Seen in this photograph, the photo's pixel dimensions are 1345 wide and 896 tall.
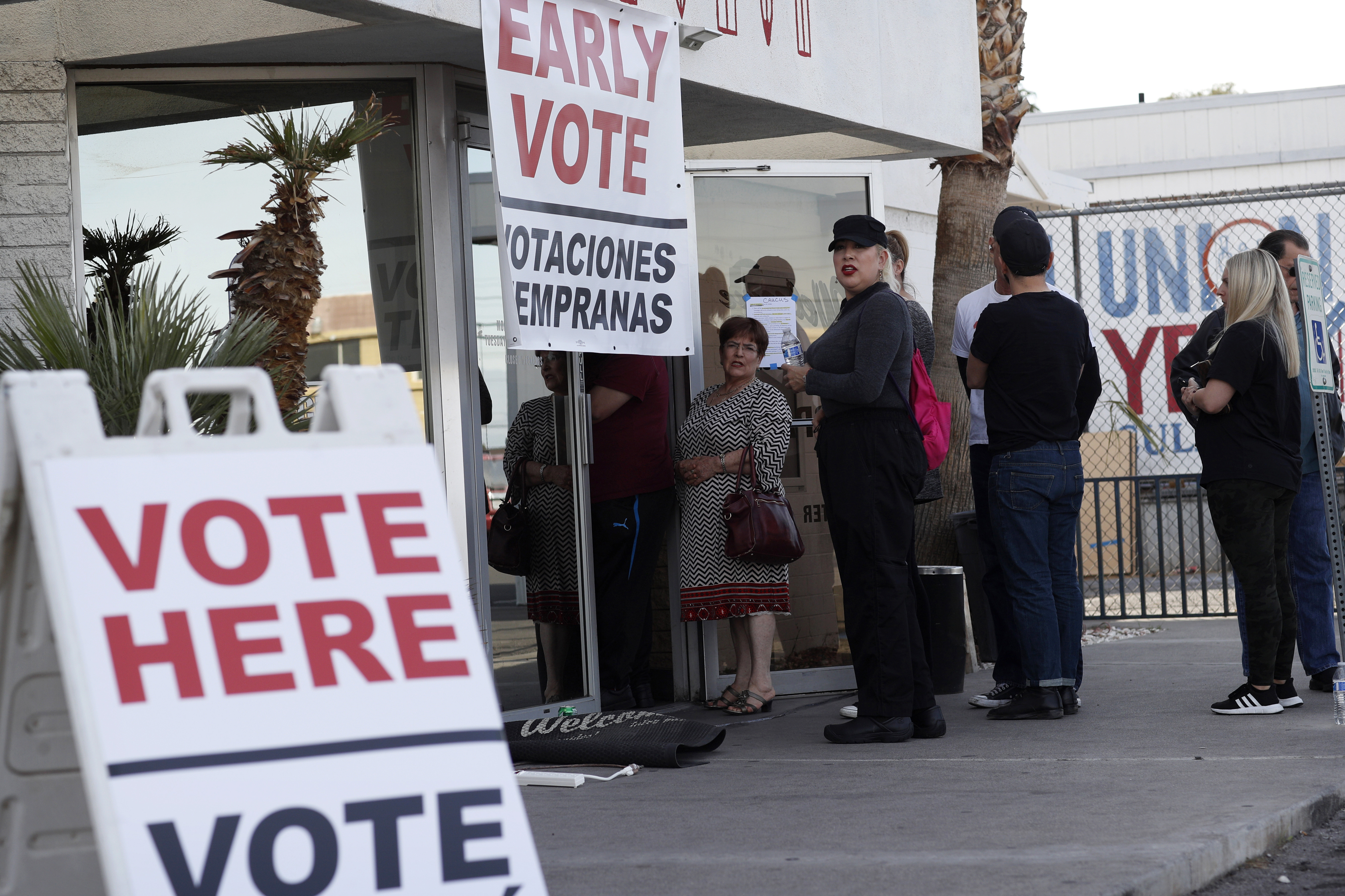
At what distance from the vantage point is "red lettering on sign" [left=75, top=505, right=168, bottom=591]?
2402 mm

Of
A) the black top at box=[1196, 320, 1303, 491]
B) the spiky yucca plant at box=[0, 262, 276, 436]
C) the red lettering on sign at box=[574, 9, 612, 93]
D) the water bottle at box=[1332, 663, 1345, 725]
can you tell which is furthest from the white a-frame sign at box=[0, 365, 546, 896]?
the black top at box=[1196, 320, 1303, 491]

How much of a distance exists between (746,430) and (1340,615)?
2614mm

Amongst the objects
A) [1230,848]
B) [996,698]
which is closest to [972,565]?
[996,698]

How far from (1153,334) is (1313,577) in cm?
862

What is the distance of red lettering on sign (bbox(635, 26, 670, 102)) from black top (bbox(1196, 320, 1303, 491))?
2.60 m

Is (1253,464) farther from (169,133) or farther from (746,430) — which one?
(169,133)

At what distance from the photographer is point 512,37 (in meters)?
5.45

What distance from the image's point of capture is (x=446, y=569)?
270cm

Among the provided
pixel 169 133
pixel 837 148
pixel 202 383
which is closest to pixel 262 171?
pixel 169 133

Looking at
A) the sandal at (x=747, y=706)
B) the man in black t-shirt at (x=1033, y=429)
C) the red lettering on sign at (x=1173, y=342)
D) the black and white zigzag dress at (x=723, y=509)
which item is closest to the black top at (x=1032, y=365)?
the man in black t-shirt at (x=1033, y=429)

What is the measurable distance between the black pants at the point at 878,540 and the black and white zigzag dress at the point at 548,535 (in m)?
1.35

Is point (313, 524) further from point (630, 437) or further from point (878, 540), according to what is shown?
point (630, 437)

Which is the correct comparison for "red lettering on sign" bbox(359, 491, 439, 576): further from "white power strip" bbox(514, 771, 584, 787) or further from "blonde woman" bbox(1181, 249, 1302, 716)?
"blonde woman" bbox(1181, 249, 1302, 716)

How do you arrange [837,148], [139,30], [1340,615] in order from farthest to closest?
[837,148], [1340,615], [139,30]
